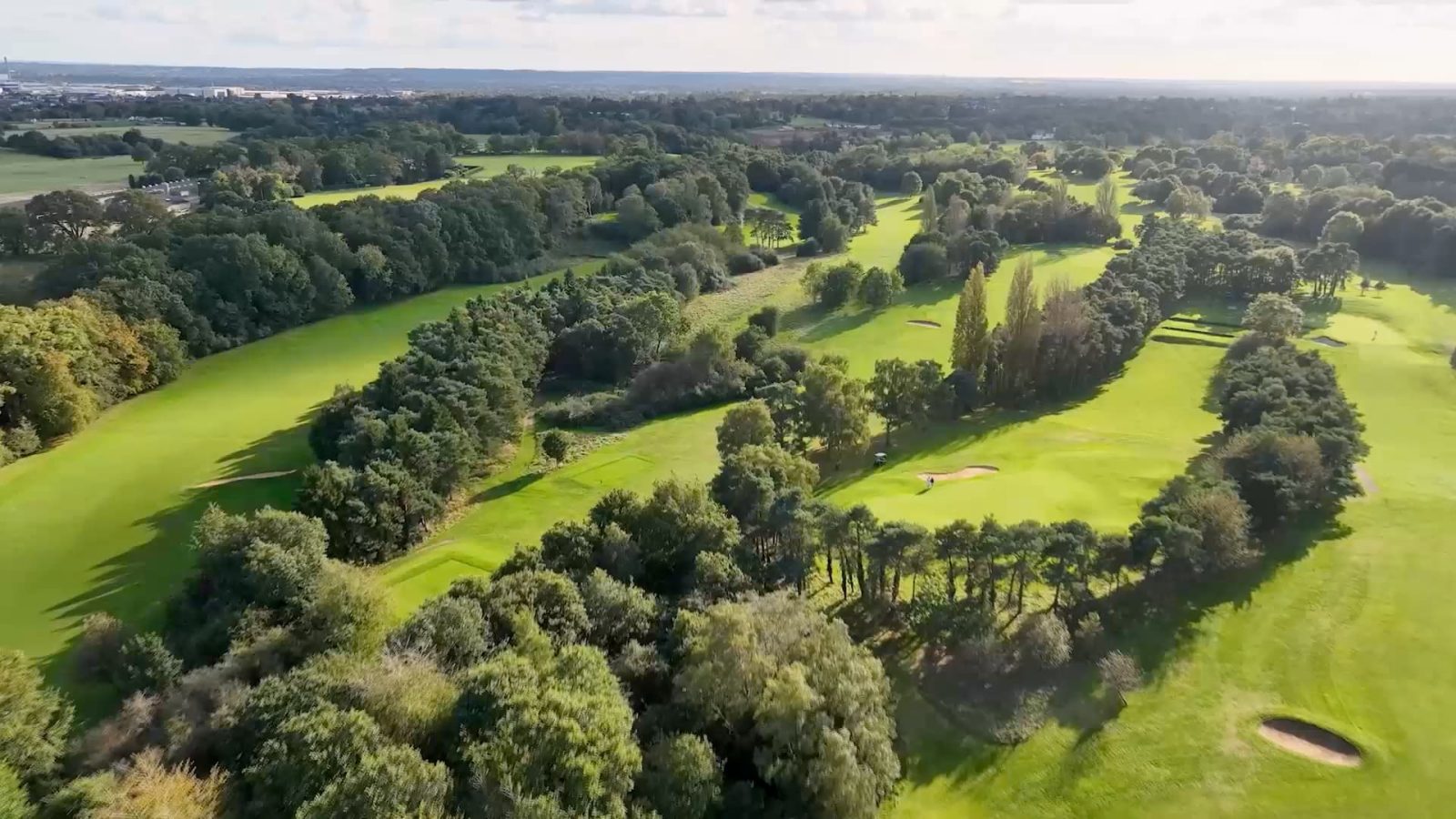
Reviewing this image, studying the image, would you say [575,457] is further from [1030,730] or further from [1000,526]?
[1030,730]

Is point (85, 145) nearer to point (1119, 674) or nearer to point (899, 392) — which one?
point (899, 392)

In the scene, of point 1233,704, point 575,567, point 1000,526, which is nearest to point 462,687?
point 575,567

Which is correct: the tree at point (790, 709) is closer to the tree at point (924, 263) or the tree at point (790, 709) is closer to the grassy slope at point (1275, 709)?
the grassy slope at point (1275, 709)

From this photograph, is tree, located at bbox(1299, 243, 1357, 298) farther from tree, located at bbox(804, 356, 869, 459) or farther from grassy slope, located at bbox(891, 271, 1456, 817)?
tree, located at bbox(804, 356, 869, 459)

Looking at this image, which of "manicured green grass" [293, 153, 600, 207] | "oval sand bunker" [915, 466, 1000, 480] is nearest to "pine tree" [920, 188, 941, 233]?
"manicured green grass" [293, 153, 600, 207]

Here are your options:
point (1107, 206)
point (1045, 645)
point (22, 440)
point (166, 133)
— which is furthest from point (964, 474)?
point (166, 133)
